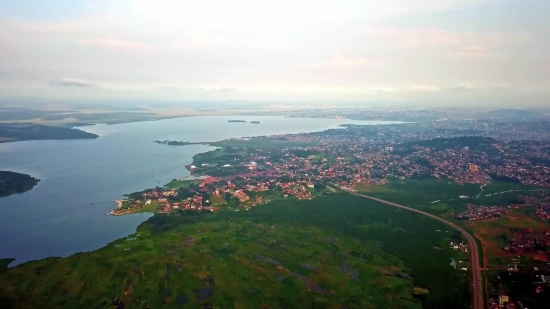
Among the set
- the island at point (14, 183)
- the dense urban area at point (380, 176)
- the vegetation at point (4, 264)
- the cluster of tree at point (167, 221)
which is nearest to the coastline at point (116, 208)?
the dense urban area at point (380, 176)

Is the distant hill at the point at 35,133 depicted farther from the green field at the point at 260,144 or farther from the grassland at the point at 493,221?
the grassland at the point at 493,221

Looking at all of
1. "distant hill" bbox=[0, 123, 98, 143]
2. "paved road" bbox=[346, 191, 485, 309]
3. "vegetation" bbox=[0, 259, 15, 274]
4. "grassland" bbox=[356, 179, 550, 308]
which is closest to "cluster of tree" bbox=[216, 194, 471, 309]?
"paved road" bbox=[346, 191, 485, 309]

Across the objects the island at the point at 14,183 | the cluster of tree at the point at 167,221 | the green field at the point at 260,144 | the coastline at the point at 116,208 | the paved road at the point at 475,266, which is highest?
the green field at the point at 260,144

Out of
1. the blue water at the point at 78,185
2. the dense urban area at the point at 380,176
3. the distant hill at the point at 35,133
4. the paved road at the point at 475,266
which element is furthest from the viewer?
the distant hill at the point at 35,133

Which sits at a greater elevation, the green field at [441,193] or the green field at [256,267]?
the green field at [441,193]

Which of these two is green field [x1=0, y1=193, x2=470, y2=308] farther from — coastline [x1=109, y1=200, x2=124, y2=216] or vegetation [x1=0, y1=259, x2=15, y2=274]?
coastline [x1=109, y1=200, x2=124, y2=216]

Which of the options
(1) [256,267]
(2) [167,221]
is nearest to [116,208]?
(2) [167,221]
